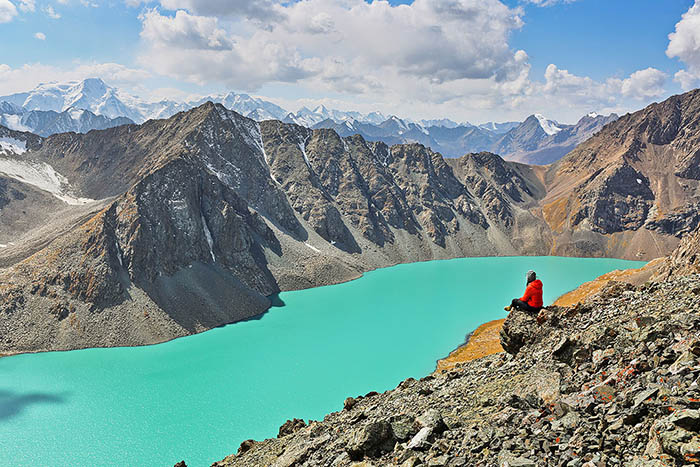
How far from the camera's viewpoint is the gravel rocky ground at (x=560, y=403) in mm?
9203

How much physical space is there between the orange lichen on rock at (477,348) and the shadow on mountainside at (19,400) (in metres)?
48.5

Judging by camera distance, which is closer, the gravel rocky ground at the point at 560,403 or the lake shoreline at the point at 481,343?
the gravel rocky ground at the point at 560,403

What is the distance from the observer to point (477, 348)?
211 ft

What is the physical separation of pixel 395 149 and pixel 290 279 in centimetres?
10543

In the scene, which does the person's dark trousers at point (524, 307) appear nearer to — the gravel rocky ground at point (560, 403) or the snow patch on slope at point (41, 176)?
the gravel rocky ground at point (560, 403)

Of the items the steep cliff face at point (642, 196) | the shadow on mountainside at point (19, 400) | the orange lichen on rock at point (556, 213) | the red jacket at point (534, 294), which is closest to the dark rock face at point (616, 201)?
the steep cliff face at point (642, 196)

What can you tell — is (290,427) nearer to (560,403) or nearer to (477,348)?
(560,403)

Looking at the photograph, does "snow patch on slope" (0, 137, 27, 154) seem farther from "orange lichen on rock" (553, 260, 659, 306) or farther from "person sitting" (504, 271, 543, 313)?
"person sitting" (504, 271, 543, 313)

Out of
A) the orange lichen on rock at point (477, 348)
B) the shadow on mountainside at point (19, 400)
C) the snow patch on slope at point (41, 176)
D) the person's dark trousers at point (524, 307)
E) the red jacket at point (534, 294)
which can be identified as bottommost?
the orange lichen on rock at point (477, 348)

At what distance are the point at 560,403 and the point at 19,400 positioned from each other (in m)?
62.4

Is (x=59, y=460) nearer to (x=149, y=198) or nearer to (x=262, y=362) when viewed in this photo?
(x=262, y=362)

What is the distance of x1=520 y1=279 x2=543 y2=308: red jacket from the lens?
770 inches

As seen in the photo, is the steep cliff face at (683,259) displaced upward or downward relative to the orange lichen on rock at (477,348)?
upward

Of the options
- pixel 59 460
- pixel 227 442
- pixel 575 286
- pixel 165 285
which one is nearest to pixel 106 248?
pixel 165 285
